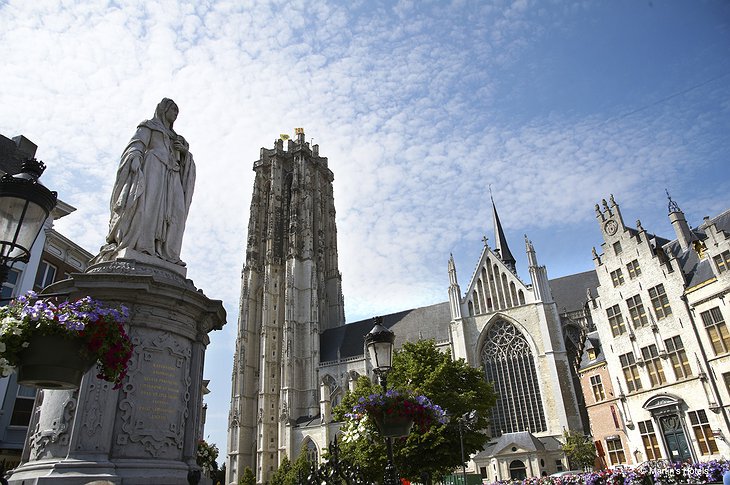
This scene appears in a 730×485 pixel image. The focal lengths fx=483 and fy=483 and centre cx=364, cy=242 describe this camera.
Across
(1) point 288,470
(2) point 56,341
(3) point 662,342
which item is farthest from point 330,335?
(2) point 56,341

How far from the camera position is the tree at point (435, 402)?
65.3 ft

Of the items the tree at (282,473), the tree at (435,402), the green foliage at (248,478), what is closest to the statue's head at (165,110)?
the tree at (435,402)

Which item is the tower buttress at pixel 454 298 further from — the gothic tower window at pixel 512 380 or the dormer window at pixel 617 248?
the dormer window at pixel 617 248

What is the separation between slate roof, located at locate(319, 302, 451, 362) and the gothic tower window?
7904mm

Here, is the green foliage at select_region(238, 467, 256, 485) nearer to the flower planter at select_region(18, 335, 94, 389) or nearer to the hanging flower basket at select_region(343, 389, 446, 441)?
the hanging flower basket at select_region(343, 389, 446, 441)

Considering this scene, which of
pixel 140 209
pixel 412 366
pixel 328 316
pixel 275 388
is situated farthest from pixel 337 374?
pixel 140 209

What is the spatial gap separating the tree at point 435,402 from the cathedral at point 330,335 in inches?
463

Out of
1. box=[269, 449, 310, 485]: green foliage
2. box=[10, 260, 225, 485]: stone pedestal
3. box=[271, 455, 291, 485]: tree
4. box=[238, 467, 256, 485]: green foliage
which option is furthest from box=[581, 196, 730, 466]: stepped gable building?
box=[238, 467, 256, 485]: green foliage

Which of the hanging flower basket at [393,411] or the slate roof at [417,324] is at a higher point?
the slate roof at [417,324]

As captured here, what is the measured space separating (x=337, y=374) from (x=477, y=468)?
18881mm

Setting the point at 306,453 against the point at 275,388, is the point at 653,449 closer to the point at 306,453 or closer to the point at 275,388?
the point at 306,453

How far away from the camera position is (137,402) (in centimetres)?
623

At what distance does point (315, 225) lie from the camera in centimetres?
6038

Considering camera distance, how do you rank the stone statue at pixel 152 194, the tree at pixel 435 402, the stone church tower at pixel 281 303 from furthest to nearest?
the stone church tower at pixel 281 303 → the tree at pixel 435 402 → the stone statue at pixel 152 194
